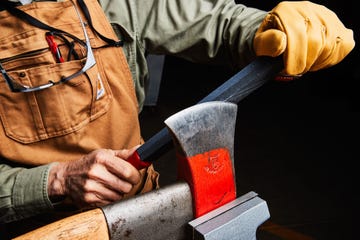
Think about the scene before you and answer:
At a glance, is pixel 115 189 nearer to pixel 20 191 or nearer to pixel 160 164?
pixel 20 191

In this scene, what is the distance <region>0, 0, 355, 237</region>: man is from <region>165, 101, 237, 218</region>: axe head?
177 mm

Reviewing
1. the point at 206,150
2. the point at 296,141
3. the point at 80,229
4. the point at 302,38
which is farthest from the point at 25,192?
the point at 296,141

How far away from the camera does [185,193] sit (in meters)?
0.69

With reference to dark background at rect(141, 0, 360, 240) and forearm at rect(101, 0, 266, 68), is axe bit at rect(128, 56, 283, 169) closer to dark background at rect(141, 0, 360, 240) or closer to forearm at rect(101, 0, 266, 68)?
forearm at rect(101, 0, 266, 68)

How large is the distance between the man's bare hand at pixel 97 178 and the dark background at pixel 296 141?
144 cm

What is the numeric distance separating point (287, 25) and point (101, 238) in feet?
1.85

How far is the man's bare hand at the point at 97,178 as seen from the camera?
2.71ft

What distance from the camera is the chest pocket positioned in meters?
0.91

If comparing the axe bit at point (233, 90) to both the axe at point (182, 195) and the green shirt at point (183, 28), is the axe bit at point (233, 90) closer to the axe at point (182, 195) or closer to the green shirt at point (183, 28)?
the axe at point (182, 195)

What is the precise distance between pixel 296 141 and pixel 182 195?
7.71 feet

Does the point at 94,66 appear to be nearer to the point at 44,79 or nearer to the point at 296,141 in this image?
the point at 44,79

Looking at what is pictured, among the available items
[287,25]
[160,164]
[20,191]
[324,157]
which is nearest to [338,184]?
[324,157]

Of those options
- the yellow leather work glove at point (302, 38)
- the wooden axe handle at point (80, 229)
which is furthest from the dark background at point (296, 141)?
the wooden axe handle at point (80, 229)

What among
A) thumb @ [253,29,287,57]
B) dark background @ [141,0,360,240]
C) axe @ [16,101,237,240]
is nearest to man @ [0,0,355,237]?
thumb @ [253,29,287,57]
